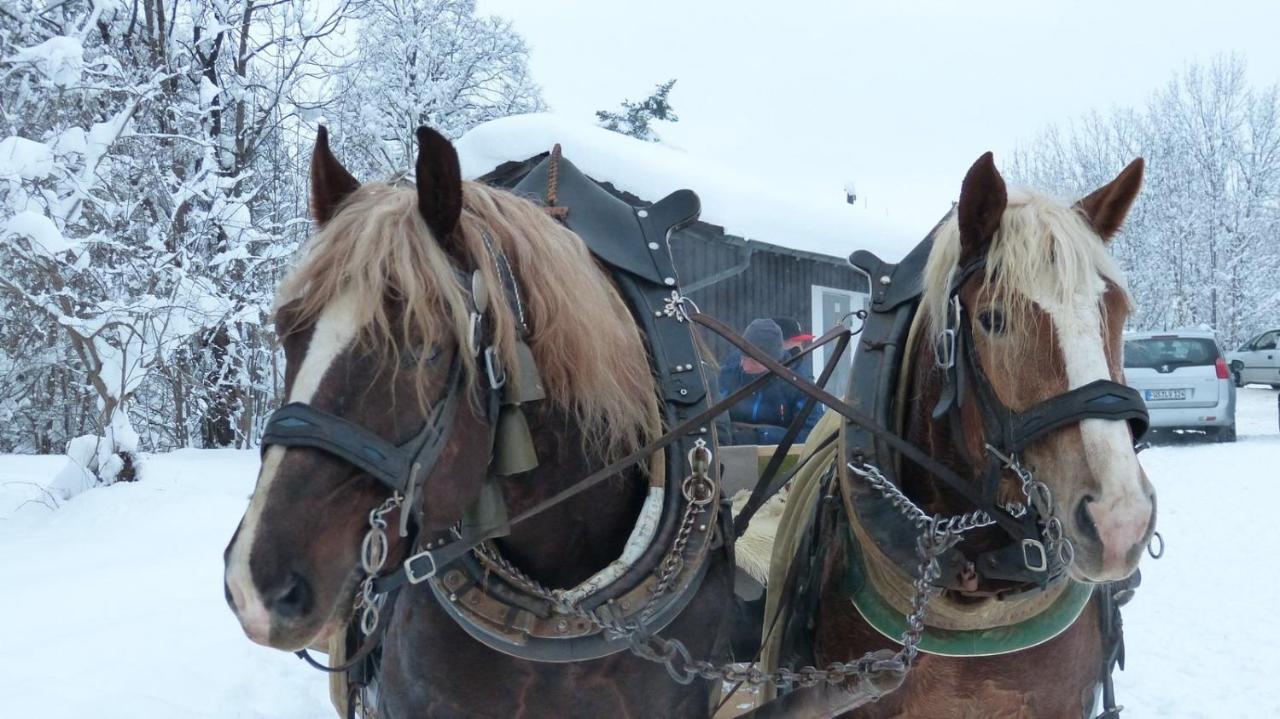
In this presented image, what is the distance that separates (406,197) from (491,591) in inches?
27.3

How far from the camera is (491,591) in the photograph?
166cm

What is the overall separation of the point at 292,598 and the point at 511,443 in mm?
428

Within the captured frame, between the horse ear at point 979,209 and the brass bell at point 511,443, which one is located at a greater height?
the horse ear at point 979,209

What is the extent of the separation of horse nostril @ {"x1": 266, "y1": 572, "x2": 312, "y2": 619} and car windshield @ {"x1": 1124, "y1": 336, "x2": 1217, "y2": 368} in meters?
12.4

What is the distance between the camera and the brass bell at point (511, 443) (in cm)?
154

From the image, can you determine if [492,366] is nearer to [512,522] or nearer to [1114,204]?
[512,522]

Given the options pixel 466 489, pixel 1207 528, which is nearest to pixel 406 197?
pixel 466 489

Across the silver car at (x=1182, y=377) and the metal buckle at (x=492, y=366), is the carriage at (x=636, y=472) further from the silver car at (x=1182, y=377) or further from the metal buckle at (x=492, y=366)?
the silver car at (x=1182, y=377)

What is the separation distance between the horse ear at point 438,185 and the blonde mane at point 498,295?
0.9 inches

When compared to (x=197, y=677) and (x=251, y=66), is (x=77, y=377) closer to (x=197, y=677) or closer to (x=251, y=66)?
(x=251, y=66)

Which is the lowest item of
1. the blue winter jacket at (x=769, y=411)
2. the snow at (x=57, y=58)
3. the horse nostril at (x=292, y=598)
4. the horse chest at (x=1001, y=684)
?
the horse chest at (x=1001, y=684)

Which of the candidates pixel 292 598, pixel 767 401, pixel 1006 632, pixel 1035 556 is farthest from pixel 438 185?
pixel 767 401

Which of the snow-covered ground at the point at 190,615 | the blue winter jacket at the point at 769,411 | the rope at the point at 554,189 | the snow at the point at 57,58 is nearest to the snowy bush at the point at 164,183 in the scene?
the snow at the point at 57,58

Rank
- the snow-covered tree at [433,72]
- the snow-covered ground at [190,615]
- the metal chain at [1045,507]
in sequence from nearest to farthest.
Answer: the metal chain at [1045,507] → the snow-covered ground at [190,615] → the snow-covered tree at [433,72]
